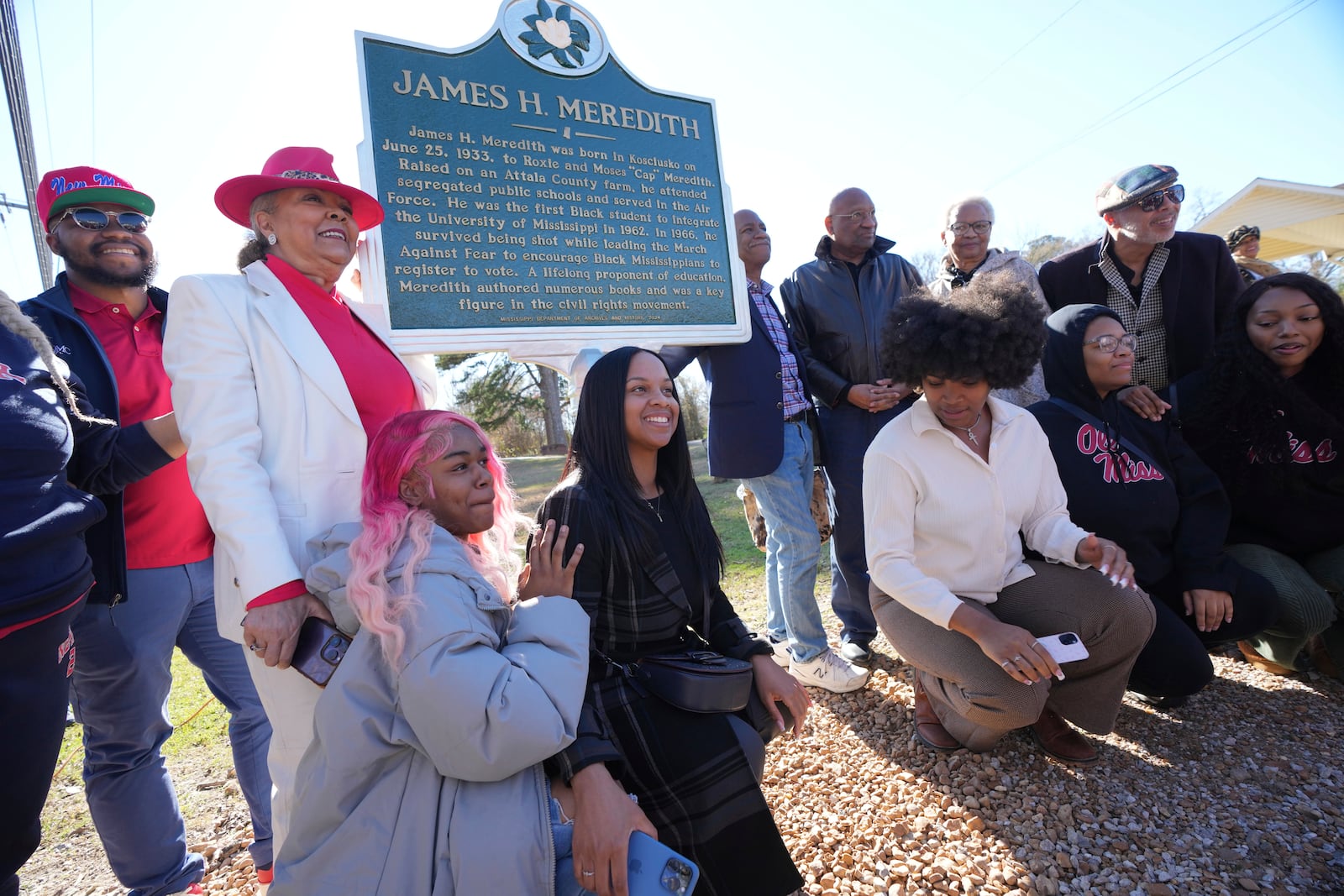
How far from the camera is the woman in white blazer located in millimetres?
1766

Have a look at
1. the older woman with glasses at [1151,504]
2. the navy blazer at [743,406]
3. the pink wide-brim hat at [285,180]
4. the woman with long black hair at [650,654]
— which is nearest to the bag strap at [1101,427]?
the older woman with glasses at [1151,504]

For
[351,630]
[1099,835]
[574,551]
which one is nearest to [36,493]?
[351,630]

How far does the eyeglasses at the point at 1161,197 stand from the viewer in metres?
3.57

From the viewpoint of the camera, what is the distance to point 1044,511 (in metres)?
2.92

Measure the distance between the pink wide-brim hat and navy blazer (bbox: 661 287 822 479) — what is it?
175cm

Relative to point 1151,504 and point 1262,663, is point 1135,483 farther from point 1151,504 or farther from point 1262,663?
point 1262,663

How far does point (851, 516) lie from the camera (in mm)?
3789

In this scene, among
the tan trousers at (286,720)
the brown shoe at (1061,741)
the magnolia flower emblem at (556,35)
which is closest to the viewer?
the tan trousers at (286,720)

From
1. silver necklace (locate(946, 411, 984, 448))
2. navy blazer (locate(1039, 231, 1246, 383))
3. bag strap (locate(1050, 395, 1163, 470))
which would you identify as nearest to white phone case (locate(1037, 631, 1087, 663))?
silver necklace (locate(946, 411, 984, 448))

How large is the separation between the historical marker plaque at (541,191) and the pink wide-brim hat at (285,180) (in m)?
0.50

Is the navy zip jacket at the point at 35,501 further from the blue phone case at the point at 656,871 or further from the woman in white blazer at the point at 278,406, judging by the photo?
the blue phone case at the point at 656,871

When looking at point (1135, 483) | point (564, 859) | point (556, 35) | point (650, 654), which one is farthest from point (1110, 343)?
point (564, 859)

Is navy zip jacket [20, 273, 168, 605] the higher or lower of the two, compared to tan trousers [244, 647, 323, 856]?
higher

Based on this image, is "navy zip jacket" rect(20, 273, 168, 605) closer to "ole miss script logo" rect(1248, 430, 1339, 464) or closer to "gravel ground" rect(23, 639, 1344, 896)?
"gravel ground" rect(23, 639, 1344, 896)
